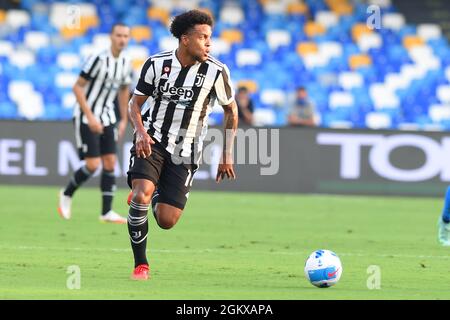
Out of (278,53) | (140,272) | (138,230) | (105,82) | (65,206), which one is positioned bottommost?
(140,272)

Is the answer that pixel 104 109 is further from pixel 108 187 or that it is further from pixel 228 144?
Answer: pixel 228 144

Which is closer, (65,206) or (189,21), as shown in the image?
(189,21)

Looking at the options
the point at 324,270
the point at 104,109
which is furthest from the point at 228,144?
the point at 104,109

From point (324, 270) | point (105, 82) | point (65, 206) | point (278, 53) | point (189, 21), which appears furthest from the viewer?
point (278, 53)

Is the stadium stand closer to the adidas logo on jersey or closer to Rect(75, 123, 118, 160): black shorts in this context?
Rect(75, 123, 118, 160): black shorts

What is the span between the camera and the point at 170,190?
8.70m

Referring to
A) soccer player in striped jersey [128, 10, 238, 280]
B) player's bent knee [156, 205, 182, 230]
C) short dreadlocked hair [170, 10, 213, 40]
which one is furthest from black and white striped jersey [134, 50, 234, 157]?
player's bent knee [156, 205, 182, 230]

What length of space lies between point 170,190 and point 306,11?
1766 cm

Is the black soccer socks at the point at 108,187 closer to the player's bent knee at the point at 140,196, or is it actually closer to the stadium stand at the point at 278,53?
the player's bent knee at the point at 140,196

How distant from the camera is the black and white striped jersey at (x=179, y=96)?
8.52 m

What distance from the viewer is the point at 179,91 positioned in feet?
28.2

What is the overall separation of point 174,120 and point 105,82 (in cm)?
472

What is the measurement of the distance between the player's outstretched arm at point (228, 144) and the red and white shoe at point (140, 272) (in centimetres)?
91

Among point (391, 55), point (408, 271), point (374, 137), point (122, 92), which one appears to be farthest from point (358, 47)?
point (408, 271)
